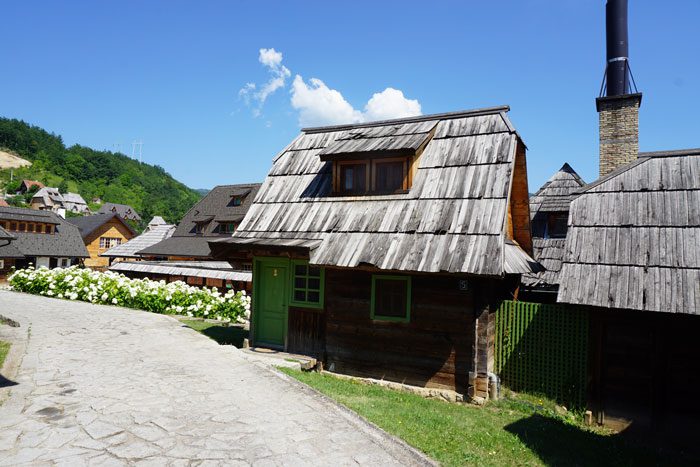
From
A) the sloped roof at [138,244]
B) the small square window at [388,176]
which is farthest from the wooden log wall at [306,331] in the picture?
the sloped roof at [138,244]

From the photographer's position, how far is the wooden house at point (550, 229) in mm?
15953

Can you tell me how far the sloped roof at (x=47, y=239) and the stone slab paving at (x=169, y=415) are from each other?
124 ft

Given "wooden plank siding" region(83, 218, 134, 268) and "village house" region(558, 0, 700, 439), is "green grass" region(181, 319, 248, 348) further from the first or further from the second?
"wooden plank siding" region(83, 218, 134, 268)

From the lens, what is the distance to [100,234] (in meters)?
56.5

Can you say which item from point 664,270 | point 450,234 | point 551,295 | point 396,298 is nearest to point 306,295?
point 396,298

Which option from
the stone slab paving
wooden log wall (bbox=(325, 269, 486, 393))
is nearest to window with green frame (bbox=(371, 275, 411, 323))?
wooden log wall (bbox=(325, 269, 486, 393))

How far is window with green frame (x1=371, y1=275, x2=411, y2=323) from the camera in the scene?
9961mm

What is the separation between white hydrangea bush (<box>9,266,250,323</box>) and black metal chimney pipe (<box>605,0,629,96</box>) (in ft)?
54.6

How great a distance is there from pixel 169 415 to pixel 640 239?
29.7 ft

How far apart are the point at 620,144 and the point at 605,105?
1.46 meters

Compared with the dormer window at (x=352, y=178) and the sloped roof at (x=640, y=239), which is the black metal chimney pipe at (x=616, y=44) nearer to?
the sloped roof at (x=640, y=239)

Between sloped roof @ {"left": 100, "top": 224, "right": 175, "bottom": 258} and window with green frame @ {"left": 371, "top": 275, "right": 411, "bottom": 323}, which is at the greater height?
sloped roof @ {"left": 100, "top": 224, "right": 175, "bottom": 258}

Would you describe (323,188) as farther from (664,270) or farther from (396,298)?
(664,270)

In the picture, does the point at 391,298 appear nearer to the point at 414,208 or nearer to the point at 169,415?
the point at 414,208
